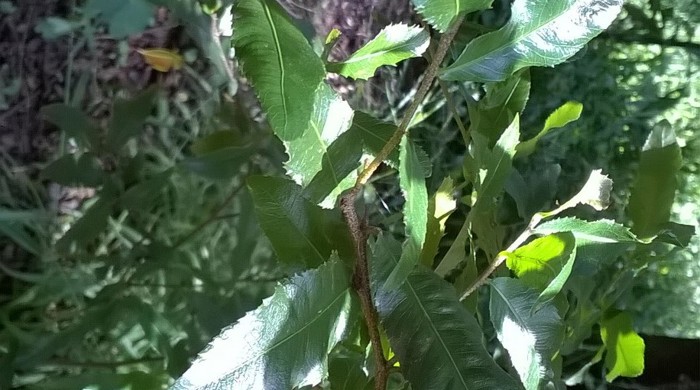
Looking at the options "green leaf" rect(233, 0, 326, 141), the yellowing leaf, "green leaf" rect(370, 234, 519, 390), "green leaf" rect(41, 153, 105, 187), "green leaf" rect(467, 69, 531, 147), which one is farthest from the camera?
the yellowing leaf

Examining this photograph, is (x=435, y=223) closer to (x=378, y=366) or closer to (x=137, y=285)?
(x=378, y=366)

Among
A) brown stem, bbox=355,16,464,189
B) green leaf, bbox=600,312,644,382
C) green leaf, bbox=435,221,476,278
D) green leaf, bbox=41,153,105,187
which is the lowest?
A: green leaf, bbox=600,312,644,382

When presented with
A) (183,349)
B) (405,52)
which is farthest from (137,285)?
(405,52)

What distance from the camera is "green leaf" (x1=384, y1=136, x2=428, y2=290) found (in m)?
0.32

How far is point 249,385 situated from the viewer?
1.11 feet

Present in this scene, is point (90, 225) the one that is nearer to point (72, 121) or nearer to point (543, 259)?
point (72, 121)

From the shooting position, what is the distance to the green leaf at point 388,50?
32cm

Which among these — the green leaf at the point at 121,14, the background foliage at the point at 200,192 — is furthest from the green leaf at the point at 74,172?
the green leaf at the point at 121,14

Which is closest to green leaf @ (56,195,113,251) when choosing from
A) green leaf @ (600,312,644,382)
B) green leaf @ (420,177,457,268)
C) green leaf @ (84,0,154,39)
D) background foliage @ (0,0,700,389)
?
background foliage @ (0,0,700,389)

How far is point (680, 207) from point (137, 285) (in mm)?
541

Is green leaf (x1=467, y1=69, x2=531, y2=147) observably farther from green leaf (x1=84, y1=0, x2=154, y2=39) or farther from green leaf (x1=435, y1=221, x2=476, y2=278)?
green leaf (x1=84, y1=0, x2=154, y2=39)

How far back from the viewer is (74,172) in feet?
1.98

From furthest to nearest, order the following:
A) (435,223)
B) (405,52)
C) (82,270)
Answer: (82,270), (435,223), (405,52)

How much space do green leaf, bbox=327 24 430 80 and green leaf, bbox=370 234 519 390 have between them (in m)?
0.10
